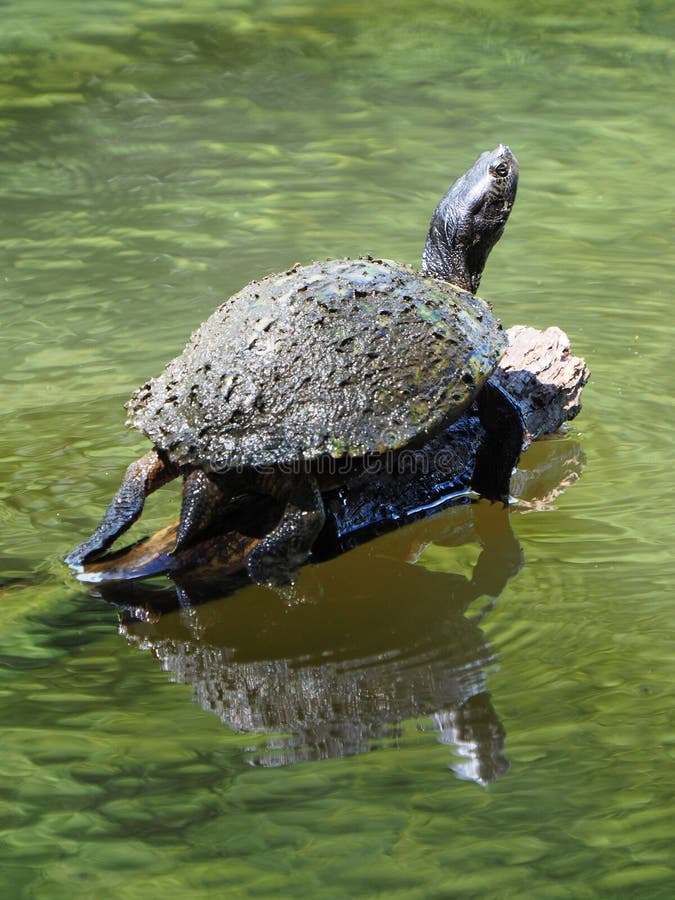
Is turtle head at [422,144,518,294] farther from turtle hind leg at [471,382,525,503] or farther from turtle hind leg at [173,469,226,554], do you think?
turtle hind leg at [173,469,226,554]

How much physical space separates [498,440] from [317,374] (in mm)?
1117

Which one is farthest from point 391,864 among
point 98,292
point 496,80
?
point 496,80

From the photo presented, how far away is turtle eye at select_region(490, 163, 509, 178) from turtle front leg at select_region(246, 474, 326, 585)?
196 centimetres

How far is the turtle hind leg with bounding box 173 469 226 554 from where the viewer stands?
403cm

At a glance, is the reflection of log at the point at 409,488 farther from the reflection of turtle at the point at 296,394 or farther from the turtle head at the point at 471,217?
the turtle head at the point at 471,217

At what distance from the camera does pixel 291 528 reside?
4.10 meters

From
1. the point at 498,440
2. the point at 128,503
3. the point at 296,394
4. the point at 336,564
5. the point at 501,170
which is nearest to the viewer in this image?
the point at 296,394

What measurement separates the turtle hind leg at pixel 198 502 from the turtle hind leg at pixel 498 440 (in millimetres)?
1327

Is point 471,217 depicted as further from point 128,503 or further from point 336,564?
point 128,503

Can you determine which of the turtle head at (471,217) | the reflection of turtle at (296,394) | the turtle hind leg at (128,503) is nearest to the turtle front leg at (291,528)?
the reflection of turtle at (296,394)

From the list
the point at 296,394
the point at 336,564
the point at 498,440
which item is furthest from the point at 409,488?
the point at 296,394

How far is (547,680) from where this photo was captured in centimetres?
353

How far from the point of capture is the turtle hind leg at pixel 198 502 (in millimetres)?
4031

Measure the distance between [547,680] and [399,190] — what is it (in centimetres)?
587
